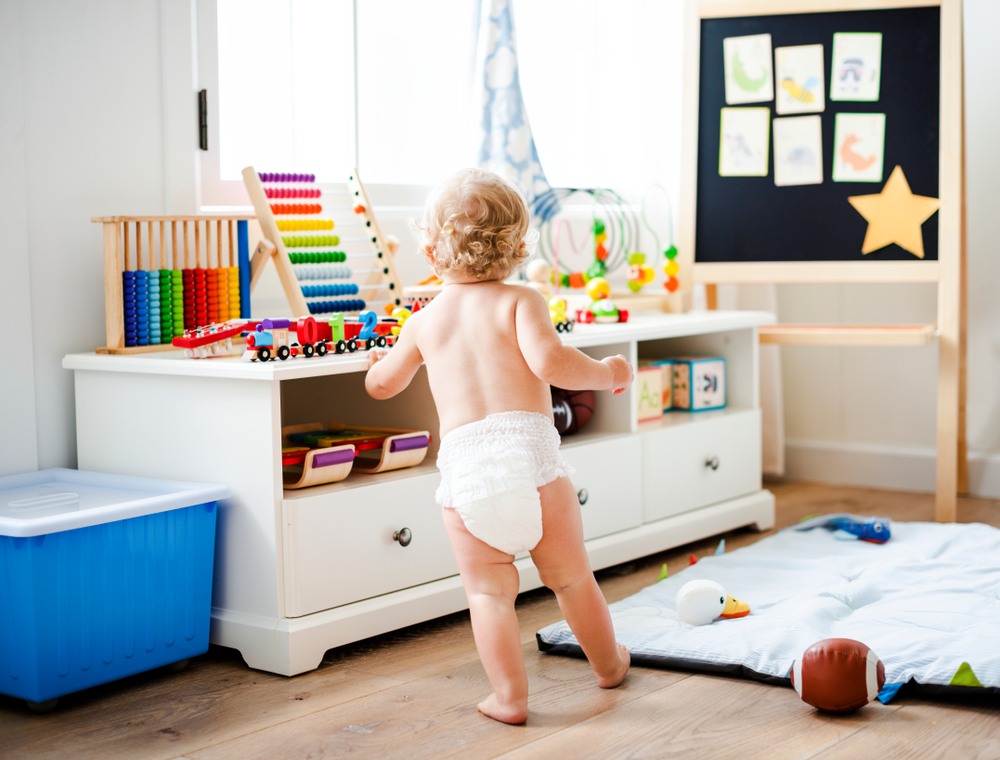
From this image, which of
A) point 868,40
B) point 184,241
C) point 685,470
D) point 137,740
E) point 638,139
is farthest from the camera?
point 638,139

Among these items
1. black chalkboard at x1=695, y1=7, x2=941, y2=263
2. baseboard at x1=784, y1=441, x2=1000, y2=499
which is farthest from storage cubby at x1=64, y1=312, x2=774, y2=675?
baseboard at x1=784, y1=441, x2=1000, y2=499

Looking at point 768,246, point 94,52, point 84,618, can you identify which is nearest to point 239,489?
point 84,618

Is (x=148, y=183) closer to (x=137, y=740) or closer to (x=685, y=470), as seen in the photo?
(x=137, y=740)

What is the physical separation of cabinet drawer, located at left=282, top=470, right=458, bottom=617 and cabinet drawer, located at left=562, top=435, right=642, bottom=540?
35cm

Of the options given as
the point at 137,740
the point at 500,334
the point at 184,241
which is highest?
the point at 184,241

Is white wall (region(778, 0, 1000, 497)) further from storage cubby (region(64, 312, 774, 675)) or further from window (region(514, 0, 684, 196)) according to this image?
storage cubby (region(64, 312, 774, 675))

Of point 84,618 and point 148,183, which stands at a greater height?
point 148,183

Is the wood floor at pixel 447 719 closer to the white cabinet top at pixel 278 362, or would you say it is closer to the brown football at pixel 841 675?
the brown football at pixel 841 675

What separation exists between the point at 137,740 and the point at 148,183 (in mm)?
1078

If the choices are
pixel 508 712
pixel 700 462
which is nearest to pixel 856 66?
pixel 700 462

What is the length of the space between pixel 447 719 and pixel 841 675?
0.53 metres

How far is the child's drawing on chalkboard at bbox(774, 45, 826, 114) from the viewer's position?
8.67 ft

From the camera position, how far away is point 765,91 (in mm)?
2693

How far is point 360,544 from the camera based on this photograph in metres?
1.71
